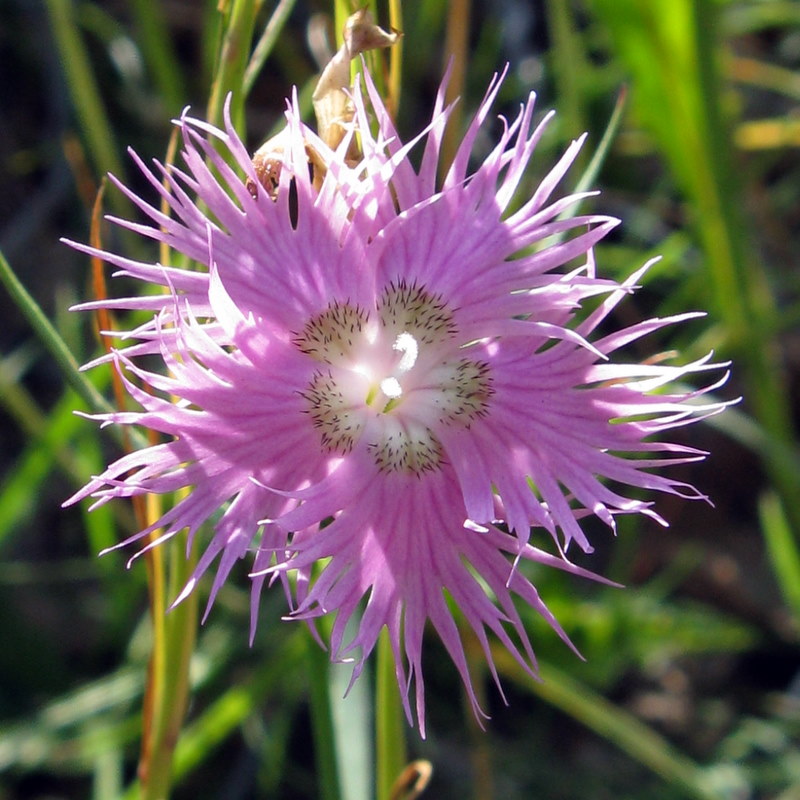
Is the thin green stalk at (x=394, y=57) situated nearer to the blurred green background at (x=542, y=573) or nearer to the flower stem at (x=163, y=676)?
the blurred green background at (x=542, y=573)

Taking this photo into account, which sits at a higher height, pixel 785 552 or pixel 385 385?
pixel 385 385

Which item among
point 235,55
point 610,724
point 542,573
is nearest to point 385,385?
point 235,55

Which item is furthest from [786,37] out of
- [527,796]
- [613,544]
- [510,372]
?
[510,372]

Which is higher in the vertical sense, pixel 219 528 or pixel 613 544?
pixel 219 528

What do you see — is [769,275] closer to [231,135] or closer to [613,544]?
[613,544]

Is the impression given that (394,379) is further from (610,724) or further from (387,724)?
(610,724)

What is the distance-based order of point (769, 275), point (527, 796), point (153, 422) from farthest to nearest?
point (769, 275) < point (527, 796) < point (153, 422)

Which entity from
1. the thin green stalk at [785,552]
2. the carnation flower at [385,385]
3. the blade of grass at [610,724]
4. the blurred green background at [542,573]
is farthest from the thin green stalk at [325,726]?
the thin green stalk at [785,552]
